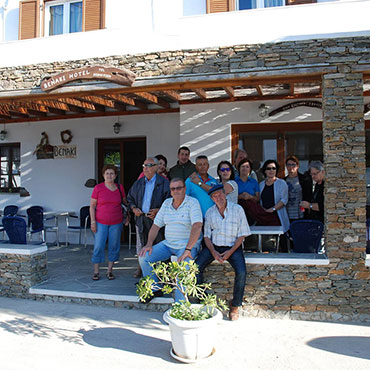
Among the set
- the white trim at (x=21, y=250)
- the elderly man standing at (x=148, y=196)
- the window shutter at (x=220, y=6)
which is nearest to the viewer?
the elderly man standing at (x=148, y=196)

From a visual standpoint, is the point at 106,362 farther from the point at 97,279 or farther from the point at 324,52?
the point at 324,52

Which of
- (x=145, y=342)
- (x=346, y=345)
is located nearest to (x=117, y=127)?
(x=145, y=342)

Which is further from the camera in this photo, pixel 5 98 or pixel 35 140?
pixel 35 140

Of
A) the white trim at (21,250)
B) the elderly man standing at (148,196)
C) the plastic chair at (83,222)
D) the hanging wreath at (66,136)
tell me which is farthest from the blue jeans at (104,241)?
the hanging wreath at (66,136)

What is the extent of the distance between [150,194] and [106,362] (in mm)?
2196

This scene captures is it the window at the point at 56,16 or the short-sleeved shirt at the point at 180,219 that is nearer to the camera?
the short-sleeved shirt at the point at 180,219

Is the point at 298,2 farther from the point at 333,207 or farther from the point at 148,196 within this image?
the point at 148,196

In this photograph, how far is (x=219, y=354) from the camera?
12.0 ft

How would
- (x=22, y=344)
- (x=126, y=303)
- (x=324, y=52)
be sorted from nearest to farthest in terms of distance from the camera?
1. (x=22, y=344)
2. (x=324, y=52)
3. (x=126, y=303)

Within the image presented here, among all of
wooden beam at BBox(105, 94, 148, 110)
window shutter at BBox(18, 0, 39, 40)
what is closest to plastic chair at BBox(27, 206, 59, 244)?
wooden beam at BBox(105, 94, 148, 110)

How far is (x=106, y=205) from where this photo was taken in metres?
5.48

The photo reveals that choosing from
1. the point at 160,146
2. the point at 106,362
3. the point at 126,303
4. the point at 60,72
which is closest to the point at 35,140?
the point at 160,146

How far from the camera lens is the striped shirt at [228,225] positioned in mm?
4445

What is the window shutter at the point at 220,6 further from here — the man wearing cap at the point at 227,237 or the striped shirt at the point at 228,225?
the striped shirt at the point at 228,225
